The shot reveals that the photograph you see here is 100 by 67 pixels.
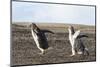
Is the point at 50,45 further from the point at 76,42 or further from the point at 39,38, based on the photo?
the point at 76,42

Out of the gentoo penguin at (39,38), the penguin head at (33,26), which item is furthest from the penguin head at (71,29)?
the penguin head at (33,26)

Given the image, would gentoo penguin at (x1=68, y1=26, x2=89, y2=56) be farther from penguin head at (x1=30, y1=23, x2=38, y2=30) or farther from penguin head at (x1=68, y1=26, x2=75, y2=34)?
penguin head at (x1=30, y1=23, x2=38, y2=30)

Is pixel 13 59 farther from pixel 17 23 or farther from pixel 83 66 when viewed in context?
pixel 83 66

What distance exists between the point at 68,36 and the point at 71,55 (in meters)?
0.24

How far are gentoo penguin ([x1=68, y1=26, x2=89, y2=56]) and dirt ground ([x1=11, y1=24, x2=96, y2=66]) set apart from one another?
0.05 meters

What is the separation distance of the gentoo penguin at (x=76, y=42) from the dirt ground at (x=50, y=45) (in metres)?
0.05

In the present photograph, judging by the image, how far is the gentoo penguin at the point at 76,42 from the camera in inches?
109

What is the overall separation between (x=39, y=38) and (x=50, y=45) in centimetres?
16

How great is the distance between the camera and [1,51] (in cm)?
242

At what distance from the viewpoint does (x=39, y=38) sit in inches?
103

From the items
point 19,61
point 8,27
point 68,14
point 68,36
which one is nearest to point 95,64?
point 68,36

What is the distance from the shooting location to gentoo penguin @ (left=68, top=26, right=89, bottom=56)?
109 inches

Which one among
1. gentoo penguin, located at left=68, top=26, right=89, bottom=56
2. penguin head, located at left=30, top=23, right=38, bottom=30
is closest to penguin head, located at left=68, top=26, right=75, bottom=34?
gentoo penguin, located at left=68, top=26, right=89, bottom=56

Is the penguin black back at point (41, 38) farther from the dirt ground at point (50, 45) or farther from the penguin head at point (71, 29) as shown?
the penguin head at point (71, 29)
